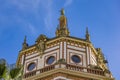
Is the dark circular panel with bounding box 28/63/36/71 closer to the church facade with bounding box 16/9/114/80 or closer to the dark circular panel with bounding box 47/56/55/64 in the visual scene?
the church facade with bounding box 16/9/114/80

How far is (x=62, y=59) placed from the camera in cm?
3706

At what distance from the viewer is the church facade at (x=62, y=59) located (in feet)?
119

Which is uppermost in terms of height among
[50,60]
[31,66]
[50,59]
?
[50,59]

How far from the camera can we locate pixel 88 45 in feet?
135

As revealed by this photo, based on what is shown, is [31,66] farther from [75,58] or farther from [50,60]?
[75,58]

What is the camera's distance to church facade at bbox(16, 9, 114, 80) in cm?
3619

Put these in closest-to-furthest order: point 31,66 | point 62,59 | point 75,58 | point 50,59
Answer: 1. point 62,59
2. point 75,58
3. point 50,59
4. point 31,66

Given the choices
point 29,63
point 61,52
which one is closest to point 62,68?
point 61,52

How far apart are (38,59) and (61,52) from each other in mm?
3620

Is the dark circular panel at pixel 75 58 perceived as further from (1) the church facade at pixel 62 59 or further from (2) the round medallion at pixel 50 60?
(2) the round medallion at pixel 50 60

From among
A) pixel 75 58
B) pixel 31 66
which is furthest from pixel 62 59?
pixel 31 66

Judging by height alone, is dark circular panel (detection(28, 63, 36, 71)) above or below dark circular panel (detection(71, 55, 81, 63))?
below

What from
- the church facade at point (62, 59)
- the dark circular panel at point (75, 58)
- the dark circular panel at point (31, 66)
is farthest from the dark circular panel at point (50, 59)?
the dark circular panel at point (75, 58)

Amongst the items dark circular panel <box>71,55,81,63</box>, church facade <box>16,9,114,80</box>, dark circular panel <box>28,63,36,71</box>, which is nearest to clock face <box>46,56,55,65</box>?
church facade <box>16,9,114,80</box>
